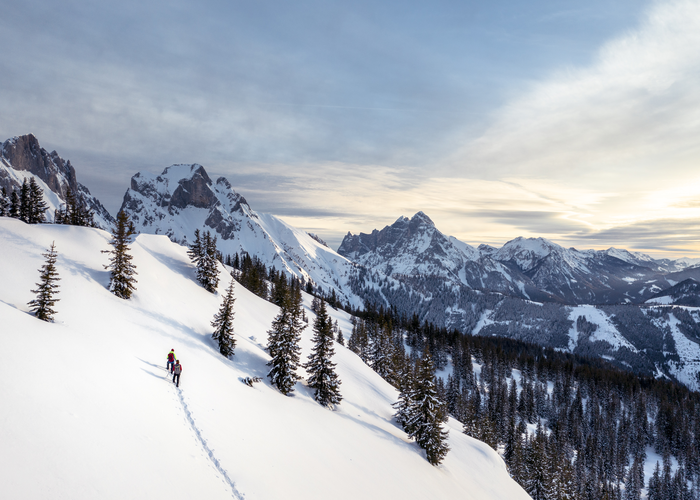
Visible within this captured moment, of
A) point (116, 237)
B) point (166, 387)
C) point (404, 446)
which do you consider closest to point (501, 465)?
point (404, 446)

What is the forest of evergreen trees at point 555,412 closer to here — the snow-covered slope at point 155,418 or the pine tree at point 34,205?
the snow-covered slope at point 155,418

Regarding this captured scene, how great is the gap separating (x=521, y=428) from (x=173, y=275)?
81.3 m

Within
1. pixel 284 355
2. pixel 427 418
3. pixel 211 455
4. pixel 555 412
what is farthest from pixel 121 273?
pixel 555 412

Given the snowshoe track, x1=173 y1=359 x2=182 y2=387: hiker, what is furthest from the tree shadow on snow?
the snowshoe track

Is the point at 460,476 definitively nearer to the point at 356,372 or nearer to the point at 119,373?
the point at 356,372

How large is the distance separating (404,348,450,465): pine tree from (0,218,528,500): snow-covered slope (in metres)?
1.18

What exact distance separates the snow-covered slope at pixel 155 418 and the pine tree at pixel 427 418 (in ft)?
3.86

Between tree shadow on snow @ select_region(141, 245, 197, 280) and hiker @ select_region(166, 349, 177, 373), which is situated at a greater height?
tree shadow on snow @ select_region(141, 245, 197, 280)

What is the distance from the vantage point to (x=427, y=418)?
32.9 meters

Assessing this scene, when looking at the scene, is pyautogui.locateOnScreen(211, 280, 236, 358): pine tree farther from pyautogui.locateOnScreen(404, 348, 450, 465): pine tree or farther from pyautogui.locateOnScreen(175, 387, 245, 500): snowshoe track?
pyautogui.locateOnScreen(404, 348, 450, 465): pine tree

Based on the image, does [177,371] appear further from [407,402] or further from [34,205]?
[34,205]

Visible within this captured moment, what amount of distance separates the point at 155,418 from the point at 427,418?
2568 cm

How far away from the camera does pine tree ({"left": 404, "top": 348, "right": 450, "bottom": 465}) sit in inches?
1250

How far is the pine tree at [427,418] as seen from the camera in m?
31.8
